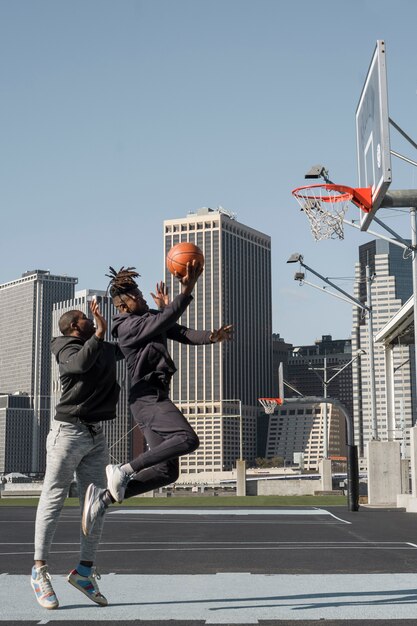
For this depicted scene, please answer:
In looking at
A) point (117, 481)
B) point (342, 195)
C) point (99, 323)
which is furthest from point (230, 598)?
point (342, 195)

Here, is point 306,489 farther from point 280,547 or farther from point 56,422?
point 56,422

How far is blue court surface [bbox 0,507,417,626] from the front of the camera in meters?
5.91

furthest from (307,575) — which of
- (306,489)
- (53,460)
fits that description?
(306,489)

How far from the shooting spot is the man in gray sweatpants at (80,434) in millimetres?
6719

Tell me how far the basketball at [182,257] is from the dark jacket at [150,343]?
47 centimetres

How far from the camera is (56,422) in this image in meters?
6.89

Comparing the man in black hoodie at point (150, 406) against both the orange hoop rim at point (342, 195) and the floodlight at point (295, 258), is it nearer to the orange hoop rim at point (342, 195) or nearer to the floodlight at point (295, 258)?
the orange hoop rim at point (342, 195)

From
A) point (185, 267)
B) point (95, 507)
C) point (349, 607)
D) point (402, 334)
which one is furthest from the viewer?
point (402, 334)

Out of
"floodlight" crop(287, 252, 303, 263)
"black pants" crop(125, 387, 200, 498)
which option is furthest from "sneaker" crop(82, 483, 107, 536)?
"floodlight" crop(287, 252, 303, 263)

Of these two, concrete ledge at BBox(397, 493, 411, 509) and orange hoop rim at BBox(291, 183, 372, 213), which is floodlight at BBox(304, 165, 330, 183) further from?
concrete ledge at BBox(397, 493, 411, 509)

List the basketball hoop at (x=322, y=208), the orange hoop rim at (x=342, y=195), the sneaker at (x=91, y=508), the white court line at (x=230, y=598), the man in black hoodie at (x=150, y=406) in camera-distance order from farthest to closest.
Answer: the basketball hoop at (x=322, y=208) → the orange hoop rim at (x=342, y=195) → the man in black hoodie at (x=150, y=406) → the sneaker at (x=91, y=508) → the white court line at (x=230, y=598)

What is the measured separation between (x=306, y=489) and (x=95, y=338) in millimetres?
49108

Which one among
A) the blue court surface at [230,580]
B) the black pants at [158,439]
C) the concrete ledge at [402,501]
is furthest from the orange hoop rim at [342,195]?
the concrete ledge at [402,501]

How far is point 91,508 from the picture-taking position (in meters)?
6.68
